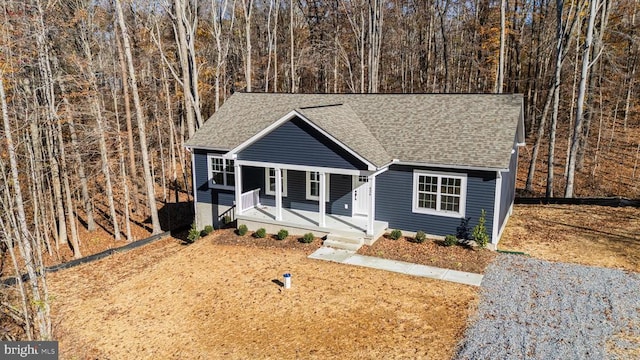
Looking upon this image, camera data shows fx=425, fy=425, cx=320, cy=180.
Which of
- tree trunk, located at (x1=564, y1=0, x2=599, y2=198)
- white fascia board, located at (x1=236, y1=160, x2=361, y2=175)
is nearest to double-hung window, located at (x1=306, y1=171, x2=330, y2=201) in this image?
white fascia board, located at (x1=236, y1=160, x2=361, y2=175)

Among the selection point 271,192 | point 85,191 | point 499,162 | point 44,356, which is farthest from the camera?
point 85,191

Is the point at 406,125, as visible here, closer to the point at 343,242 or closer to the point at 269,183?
the point at 343,242

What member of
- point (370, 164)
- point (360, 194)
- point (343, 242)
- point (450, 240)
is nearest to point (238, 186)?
point (360, 194)

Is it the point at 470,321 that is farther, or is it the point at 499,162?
the point at 499,162

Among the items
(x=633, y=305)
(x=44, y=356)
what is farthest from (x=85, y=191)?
(x=633, y=305)

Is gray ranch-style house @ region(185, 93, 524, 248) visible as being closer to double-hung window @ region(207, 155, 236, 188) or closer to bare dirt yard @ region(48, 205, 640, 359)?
double-hung window @ region(207, 155, 236, 188)

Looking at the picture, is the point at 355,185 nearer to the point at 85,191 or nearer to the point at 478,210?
the point at 478,210
